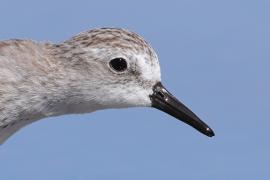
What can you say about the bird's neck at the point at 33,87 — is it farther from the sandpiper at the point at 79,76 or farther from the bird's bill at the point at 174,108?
the bird's bill at the point at 174,108

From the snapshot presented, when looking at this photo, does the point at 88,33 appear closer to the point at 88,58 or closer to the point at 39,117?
the point at 88,58

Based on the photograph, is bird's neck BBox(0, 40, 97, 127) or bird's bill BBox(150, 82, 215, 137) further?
bird's bill BBox(150, 82, 215, 137)

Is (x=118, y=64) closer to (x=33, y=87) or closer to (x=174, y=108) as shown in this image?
(x=33, y=87)

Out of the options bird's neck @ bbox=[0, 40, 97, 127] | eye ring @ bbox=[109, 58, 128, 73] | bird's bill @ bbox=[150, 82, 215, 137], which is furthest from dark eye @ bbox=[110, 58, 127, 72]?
bird's bill @ bbox=[150, 82, 215, 137]

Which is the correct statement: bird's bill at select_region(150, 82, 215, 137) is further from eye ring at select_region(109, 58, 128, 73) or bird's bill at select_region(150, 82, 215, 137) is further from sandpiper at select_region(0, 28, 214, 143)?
eye ring at select_region(109, 58, 128, 73)

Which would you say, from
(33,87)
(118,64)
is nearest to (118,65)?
(118,64)

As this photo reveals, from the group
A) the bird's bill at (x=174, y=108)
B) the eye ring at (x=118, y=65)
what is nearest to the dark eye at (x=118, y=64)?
the eye ring at (x=118, y=65)
